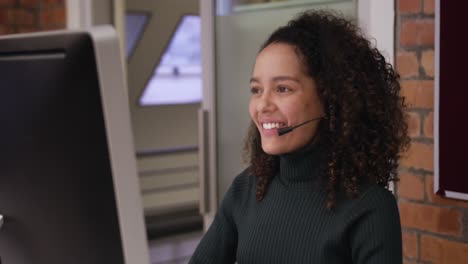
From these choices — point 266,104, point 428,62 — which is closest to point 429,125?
point 428,62

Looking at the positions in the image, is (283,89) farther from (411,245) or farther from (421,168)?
(411,245)

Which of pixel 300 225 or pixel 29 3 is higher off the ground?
pixel 29 3

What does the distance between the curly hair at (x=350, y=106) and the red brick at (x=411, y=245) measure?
43cm

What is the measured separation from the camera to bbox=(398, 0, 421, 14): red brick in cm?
172

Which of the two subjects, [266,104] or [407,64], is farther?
[407,64]

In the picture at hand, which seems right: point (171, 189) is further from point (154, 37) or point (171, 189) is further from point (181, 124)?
point (154, 37)

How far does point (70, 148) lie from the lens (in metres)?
0.67

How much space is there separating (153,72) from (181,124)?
0.64 metres

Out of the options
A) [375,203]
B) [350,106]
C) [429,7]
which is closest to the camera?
[375,203]

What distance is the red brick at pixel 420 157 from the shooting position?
1710mm

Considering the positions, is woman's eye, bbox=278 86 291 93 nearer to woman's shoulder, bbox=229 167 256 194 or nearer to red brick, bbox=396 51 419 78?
woman's shoulder, bbox=229 167 256 194

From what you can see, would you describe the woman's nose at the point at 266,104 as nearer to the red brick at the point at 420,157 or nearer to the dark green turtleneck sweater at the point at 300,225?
the dark green turtleneck sweater at the point at 300,225

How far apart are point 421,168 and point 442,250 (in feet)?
0.73

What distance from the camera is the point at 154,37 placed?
502cm
